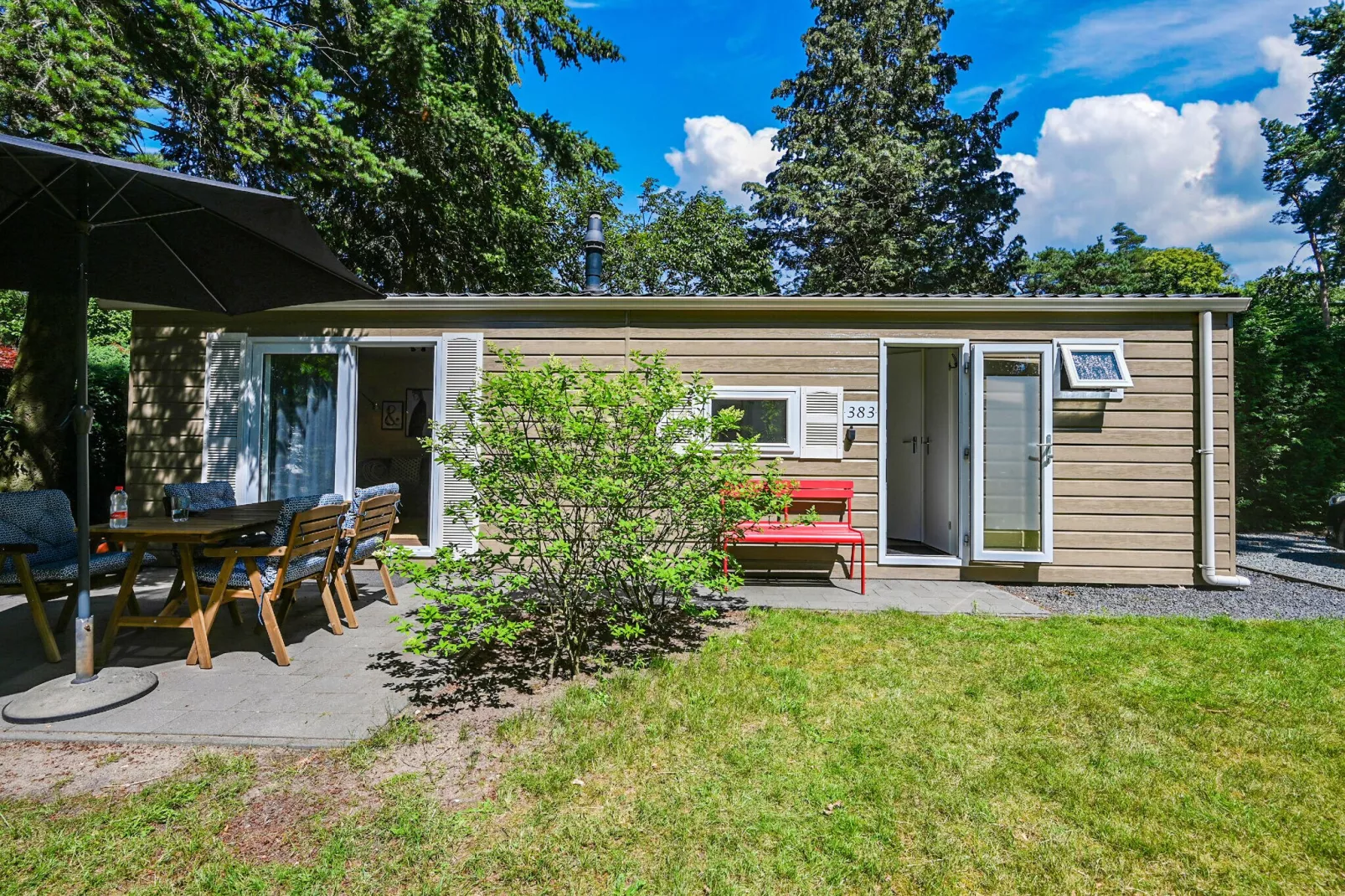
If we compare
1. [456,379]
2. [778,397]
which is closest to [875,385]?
[778,397]

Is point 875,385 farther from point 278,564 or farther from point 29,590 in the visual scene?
point 29,590

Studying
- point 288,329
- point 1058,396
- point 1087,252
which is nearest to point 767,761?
point 1058,396

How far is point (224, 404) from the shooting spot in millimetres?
5621

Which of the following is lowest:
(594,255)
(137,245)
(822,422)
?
(822,422)

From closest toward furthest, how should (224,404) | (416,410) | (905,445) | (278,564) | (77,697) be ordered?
(77,697), (278,564), (224,404), (905,445), (416,410)

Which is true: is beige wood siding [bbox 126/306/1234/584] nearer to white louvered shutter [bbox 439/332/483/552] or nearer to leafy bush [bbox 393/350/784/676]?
white louvered shutter [bbox 439/332/483/552]

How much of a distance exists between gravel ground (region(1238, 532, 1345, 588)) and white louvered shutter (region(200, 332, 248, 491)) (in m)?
9.62

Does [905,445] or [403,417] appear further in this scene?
[403,417]

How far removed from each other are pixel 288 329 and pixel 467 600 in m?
4.32

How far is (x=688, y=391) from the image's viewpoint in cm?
339

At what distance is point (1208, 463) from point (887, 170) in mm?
11457

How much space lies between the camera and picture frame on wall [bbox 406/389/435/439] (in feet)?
30.7

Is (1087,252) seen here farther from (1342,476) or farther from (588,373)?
(588,373)

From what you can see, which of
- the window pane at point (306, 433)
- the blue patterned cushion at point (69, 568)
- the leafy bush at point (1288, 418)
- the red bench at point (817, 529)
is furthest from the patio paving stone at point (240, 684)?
the leafy bush at point (1288, 418)
